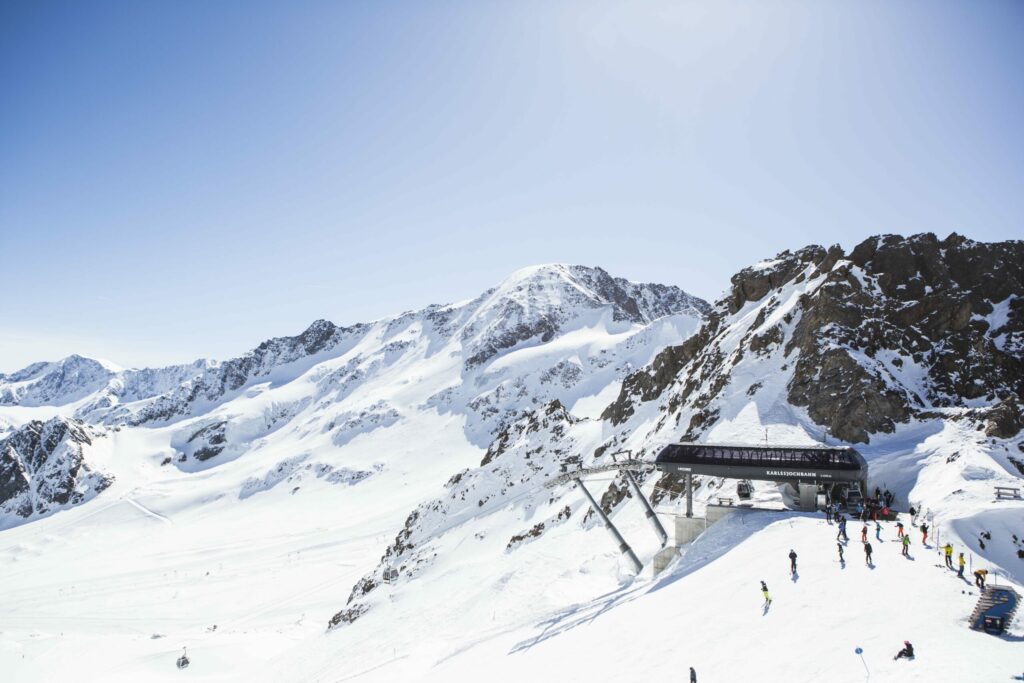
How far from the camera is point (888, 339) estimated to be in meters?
54.5

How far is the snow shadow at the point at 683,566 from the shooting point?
3117 centimetres

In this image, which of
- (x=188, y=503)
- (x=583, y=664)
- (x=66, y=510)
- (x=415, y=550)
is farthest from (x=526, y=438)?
(x=66, y=510)

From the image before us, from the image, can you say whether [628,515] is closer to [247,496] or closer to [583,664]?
[583,664]

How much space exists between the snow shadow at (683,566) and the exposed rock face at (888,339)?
62.6 ft

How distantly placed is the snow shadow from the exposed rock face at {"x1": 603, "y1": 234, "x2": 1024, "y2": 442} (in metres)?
19.1

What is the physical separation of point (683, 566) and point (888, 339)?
3665cm

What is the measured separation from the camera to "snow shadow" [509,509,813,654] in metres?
31.2

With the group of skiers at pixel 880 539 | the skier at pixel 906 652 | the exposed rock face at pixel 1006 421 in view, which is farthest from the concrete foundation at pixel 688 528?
the exposed rock face at pixel 1006 421

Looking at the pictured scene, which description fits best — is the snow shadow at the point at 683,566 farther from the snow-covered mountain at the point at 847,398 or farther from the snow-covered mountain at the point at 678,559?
the snow-covered mountain at the point at 847,398

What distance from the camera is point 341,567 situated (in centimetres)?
10012

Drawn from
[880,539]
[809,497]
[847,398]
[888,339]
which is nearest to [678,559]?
[809,497]

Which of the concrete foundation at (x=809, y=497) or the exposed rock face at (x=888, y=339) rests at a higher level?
the exposed rock face at (x=888, y=339)

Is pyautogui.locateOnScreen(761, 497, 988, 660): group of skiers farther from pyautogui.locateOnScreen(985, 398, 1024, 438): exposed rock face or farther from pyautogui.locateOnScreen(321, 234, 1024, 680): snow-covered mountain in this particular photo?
pyautogui.locateOnScreen(985, 398, 1024, 438): exposed rock face

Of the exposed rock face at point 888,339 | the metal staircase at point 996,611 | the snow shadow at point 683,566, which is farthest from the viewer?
the exposed rock face at point 888,339
